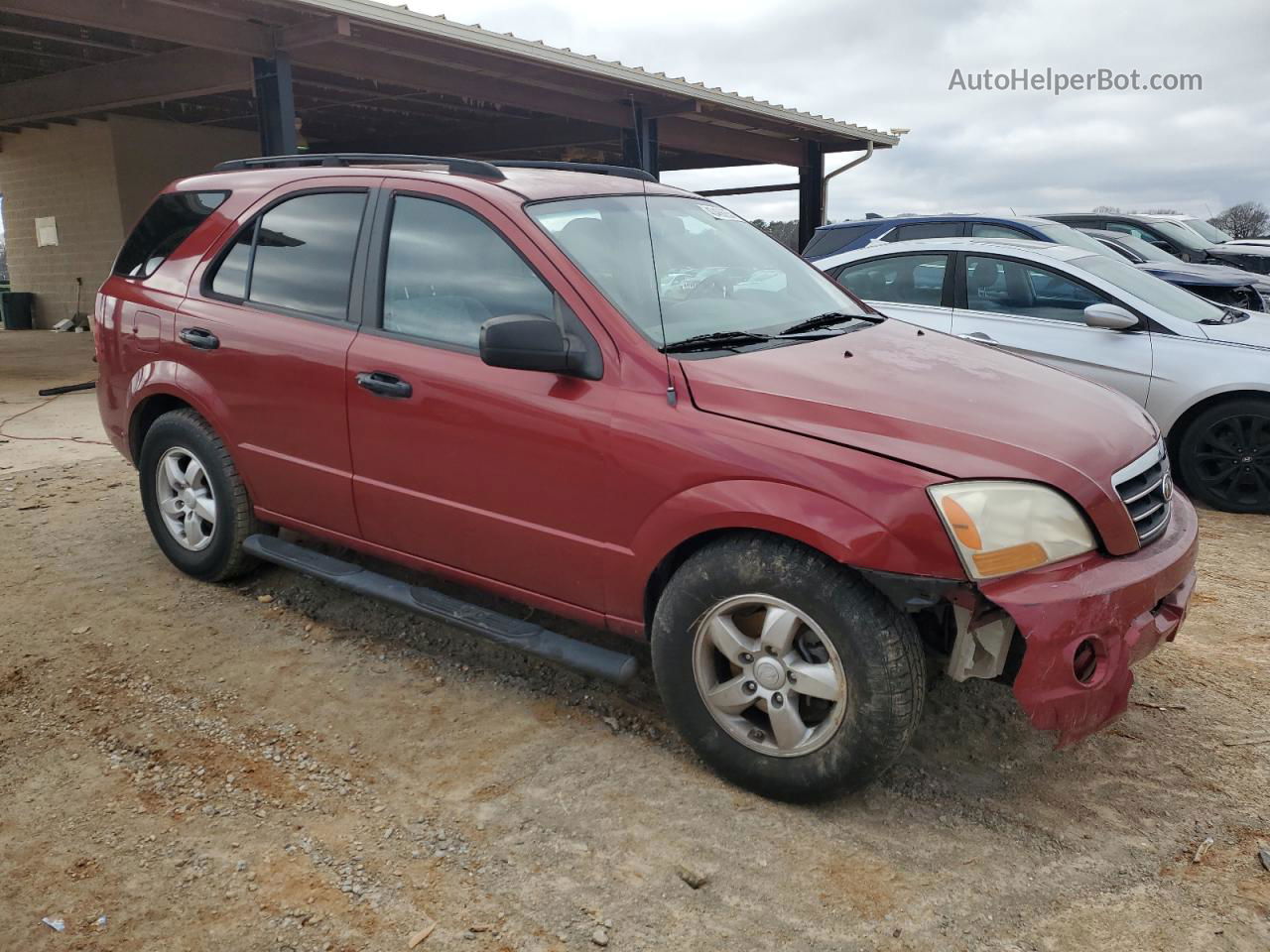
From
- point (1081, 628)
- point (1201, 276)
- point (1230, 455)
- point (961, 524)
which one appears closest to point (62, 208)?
point (1201, 276)

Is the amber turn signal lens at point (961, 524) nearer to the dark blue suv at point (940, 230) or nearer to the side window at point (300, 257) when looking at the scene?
the side window at point (300, 257)

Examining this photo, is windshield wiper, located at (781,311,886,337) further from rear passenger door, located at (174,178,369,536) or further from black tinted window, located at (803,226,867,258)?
black tinted window, located at (803,226,867,258)

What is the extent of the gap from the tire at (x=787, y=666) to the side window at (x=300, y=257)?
5.97ft

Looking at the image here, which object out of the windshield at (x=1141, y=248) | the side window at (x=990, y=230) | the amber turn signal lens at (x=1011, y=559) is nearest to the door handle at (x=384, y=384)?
the amber turn signal lens at (x=1011, y=559)

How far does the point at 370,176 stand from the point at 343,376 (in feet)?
2.58

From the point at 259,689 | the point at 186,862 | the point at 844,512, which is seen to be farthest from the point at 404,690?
the point at 844,512

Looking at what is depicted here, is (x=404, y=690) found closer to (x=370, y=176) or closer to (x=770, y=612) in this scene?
(x=770, y=612)

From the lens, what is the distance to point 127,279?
4.60 meters

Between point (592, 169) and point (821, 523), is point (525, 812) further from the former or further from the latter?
point (592, 169)

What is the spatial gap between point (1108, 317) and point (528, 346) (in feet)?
14.5

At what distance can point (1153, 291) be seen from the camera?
6.52 metres

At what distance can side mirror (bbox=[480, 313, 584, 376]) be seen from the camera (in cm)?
291

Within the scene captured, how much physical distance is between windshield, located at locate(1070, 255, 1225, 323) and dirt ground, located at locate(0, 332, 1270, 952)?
2.84m

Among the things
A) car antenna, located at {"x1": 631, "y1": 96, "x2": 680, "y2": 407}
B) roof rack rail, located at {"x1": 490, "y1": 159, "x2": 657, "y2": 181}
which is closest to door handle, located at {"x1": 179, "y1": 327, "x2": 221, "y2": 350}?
roof rack rail, located at {"x1": 490, "y1": 159, "x2": 657, "y2": 181}
